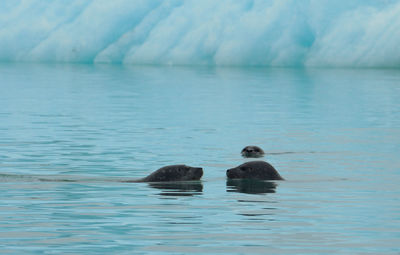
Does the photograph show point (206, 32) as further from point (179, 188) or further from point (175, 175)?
point (179, 188)

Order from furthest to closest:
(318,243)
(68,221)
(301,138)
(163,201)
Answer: (301,138) → (163,201) → (68,221) → (318,243)

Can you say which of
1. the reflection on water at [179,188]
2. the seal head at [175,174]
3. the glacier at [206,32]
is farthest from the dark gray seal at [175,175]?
the glacier at [206,32]

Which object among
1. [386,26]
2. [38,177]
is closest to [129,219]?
[38,177]

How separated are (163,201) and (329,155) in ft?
23.9

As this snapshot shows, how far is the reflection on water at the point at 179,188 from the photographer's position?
43.7 ft

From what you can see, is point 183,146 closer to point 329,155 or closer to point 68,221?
point 329,155

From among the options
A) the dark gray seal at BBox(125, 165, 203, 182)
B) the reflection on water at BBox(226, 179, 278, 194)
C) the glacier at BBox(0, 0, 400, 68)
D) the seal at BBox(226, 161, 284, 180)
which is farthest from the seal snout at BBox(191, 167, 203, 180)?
the glacier at BBox(0, 0, 400, 68)

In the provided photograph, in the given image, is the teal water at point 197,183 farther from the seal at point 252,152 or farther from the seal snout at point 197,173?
the seal at point 252,152

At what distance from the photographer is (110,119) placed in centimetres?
2828

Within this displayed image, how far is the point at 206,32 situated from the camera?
7519 cm

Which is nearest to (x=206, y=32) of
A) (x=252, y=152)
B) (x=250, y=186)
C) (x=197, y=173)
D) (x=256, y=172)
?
(x=252, y=152)

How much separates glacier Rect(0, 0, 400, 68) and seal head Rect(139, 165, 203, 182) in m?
56.1

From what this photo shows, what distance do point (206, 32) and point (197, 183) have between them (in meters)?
61.3

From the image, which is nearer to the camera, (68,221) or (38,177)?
(68,221)
